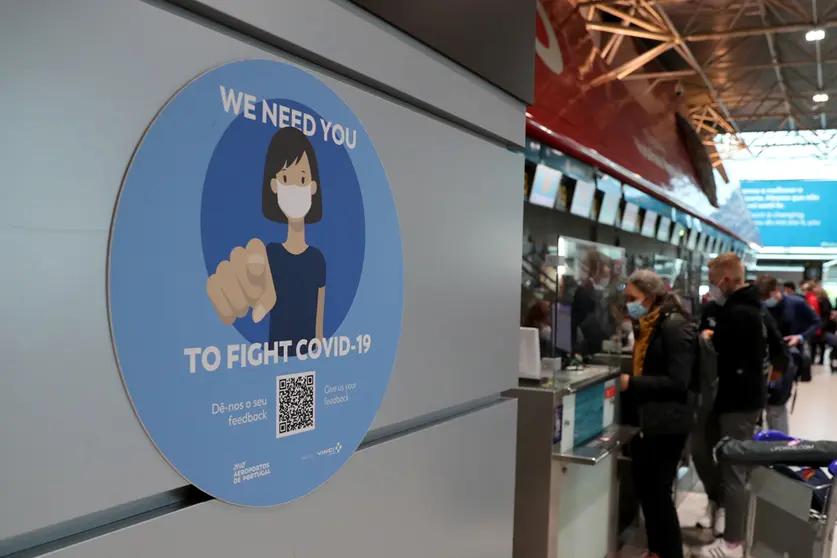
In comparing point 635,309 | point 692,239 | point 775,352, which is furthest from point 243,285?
point 692,239

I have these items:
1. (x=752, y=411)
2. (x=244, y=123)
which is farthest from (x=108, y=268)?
(x=752, y=411)

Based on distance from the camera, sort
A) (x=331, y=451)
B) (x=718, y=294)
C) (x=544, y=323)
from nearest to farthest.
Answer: (x=331, y=451)
(x=544, y=323)
(x=718, y=294)

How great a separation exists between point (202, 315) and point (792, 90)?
1687 cm

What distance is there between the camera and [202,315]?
915 mm

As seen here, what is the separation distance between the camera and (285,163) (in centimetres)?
104

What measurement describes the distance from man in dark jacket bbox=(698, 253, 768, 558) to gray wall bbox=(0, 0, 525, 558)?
10.8 feet

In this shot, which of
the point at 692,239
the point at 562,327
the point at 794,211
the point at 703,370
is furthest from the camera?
the point at 794,211

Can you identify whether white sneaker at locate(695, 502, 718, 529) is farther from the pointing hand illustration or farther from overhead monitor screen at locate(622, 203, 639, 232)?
the pointing hand illustration

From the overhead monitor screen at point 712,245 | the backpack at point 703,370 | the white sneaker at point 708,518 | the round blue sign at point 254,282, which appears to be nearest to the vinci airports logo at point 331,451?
the round blue sign at point 254,282

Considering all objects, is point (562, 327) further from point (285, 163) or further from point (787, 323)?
point (787, 323)

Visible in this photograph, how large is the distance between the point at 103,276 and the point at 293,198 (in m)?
0.34

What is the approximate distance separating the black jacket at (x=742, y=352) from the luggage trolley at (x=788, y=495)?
1.11 metres

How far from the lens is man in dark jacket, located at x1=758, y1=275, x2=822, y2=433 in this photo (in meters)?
5.68

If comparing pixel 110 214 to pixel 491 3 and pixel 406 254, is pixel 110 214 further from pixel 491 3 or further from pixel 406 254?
pixel 491 3
